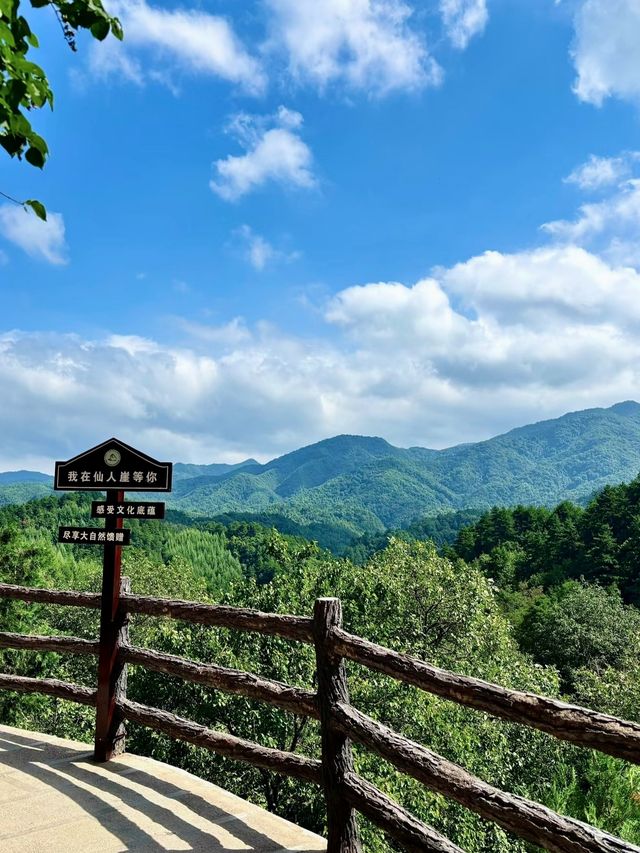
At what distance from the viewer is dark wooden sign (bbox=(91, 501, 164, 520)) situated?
497 centimetres

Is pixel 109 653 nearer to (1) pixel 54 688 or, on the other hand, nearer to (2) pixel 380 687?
(1) pixel 54 688

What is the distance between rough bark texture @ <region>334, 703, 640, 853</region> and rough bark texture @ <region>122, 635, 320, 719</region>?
372mm

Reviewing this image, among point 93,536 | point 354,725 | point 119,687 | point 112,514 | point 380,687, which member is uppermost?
point 112,514

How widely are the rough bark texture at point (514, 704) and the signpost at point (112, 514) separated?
208cm

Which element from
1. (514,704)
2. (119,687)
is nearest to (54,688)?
(119,687)

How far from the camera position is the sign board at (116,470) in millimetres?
5008

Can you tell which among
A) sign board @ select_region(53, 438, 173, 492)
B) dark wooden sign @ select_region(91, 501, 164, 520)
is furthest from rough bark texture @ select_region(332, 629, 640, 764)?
sign board @ select_region(53, 438, 173, 492)

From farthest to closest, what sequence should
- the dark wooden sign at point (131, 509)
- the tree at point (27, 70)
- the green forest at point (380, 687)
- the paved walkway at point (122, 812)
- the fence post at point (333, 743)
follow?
the green forest at point (380, 687), the dark wooden sign at point (131, 509), the paved walkway at point (122, 812), the fence post at point (333, 743), the tree at point (27, 70)

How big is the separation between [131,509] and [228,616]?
4.05 feet

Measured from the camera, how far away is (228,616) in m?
4.35

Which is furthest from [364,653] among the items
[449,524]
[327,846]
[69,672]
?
[449,524]

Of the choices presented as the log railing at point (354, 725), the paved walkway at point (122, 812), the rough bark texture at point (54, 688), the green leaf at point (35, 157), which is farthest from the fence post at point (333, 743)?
the green leaf at point (35, 157)

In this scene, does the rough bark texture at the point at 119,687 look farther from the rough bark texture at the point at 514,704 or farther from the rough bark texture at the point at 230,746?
the rough bark texture at the point at 514,704

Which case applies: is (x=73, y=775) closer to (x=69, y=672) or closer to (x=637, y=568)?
(x=69, y=672)
